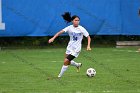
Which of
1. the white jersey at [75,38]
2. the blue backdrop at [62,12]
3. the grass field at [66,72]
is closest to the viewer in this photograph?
the grass field at [66,72]

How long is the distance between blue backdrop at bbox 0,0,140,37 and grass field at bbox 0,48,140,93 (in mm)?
995

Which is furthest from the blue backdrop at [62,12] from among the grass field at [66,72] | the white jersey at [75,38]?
the white jersey at [75,38]

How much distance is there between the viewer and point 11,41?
80.0 ft

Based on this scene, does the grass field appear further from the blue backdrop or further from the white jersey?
the blue backdrop

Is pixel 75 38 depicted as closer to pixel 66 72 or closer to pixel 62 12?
pixel 66 72

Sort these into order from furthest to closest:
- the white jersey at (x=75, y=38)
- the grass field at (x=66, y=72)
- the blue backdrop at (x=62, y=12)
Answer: the blue backdrop at (x=62, y=12), the white jersey at (x=75, y=38), the grass field at (x=66, y=72)

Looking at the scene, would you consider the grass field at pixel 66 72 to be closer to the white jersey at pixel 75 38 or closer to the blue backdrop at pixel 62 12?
the white jersey at pixel 75 38

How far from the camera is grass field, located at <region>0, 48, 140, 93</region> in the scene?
1235 centimetres

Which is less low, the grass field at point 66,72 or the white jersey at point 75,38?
the white jersey at point 75,38

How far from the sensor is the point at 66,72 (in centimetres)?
1584

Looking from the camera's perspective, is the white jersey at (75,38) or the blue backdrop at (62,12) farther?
the blue backdrop at (62,12)

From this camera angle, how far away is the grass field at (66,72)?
12.4 meters

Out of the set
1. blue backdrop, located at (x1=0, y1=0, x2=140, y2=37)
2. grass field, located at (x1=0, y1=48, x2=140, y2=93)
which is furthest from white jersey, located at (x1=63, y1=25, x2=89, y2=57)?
blue backdrop, located at (x1=0, y1=0, x2=140, y2=37)

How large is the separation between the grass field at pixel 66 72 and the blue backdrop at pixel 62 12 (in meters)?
1.00
